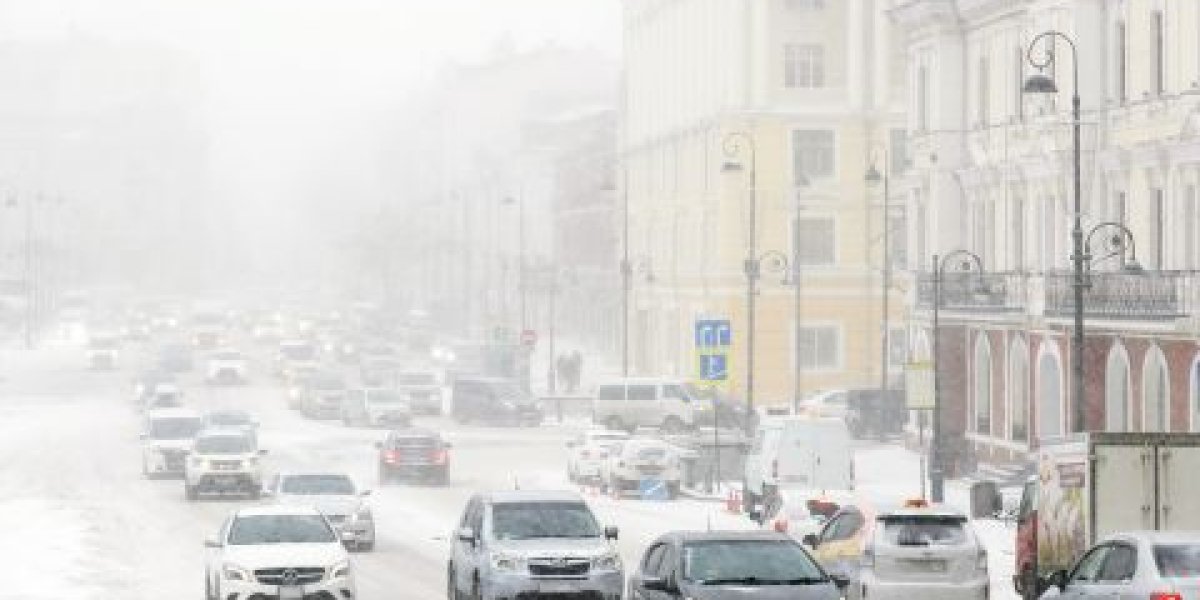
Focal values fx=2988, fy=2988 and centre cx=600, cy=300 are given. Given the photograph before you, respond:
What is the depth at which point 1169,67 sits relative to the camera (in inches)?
2368

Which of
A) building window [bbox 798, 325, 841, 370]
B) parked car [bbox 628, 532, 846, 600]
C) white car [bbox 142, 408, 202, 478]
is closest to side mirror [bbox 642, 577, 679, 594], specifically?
parked car [bbox 628, 532, 846, 600]

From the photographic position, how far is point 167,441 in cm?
7262

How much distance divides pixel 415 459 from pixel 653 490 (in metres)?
8.73

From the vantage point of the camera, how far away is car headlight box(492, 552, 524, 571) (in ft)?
115

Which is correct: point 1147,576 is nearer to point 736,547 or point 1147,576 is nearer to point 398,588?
point 736,547

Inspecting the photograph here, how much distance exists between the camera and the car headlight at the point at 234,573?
37312mm

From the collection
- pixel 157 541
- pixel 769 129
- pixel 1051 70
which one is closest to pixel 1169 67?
pixel 1051 70

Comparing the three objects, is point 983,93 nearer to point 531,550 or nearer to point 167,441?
point 167,441

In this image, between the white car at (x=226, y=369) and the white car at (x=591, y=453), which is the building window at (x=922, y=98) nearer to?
the white car at (x=591, y=453)

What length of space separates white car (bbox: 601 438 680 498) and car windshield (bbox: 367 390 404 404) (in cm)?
3293

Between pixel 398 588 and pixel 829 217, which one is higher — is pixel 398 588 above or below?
below

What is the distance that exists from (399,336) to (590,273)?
42.3 feet

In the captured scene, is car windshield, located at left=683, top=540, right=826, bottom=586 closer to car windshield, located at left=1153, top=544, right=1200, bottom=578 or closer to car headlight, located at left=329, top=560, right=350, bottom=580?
car windshield, located at left=1153, top=544, right=1200, bottom=578

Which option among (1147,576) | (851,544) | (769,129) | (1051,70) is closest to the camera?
(1147,576)
